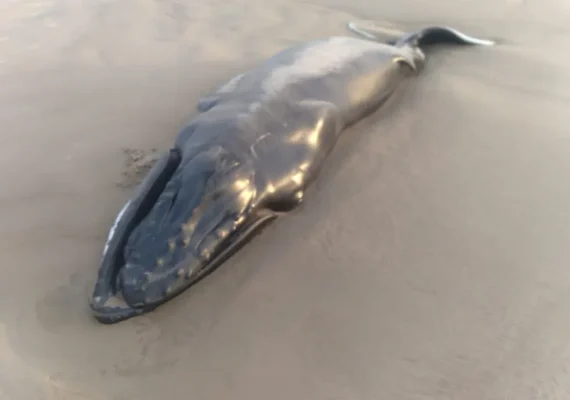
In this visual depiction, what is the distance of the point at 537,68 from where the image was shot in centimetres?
361

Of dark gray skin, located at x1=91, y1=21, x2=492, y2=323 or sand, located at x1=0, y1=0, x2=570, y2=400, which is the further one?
dark gray skin, located at x1=91, y1=21, x2=492, y2=323

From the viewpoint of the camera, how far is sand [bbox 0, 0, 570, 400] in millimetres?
2057

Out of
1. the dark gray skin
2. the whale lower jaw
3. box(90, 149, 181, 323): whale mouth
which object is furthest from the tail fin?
the whale lower jaw

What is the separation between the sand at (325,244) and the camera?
6.75ft

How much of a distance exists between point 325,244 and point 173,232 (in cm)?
59

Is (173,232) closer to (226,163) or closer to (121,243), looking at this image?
(121,243)

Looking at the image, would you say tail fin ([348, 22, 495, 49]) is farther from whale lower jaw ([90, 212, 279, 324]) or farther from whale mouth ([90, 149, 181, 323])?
whale lower jaw ([90, 212, 279, 324])

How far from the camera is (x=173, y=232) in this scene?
2318 millimetres

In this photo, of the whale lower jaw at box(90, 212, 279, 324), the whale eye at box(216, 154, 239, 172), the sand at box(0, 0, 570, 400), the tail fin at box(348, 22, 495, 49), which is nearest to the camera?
the sand at box(0, 0, 570, 400)

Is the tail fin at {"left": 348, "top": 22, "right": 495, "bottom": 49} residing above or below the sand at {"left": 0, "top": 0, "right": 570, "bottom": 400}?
above

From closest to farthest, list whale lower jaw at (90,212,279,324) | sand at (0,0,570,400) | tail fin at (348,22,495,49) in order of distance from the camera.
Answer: sand at (0,0,570,400), whale lower jaw at (90,212,279,324), tail fin at (348,22,495,49)

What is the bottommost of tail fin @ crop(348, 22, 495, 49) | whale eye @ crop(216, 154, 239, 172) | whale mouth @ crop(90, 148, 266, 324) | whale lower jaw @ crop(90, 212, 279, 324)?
whale lower jaw @ crop(90, 212, 279, 324)

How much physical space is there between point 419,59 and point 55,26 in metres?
2.27

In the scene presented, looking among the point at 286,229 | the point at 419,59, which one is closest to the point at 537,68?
the point at 419,59
